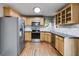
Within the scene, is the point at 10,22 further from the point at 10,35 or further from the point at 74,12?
the point at 74,12

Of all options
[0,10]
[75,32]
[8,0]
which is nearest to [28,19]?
[0,10]

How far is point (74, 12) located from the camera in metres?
4.71

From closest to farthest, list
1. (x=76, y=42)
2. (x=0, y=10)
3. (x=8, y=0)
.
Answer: (x=8, y=0) → (x=76, y=42) → (x=0, y=10)

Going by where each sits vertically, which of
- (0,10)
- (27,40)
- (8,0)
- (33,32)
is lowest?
(27,40)

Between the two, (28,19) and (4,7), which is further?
(28,19)

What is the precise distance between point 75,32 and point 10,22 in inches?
102

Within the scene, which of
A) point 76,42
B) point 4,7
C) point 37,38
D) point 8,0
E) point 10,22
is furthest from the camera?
point 37,38

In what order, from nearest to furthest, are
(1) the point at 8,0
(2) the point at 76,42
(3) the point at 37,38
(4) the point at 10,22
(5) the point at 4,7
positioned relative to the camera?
(1) the point at 8,0, (2) the point at 76,42, (4) the point at 10,22, (5) the point at 4,7, (3) the point at 37,38

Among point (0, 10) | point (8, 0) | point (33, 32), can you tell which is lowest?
point (33, 32)

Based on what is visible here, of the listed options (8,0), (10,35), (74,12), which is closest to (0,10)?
(10,35)

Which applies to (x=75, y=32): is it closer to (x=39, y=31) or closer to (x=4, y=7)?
(x=4, y=7)

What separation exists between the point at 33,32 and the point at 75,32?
18.8ft

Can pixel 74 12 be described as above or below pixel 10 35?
above

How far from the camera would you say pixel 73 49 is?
14.8 feet
